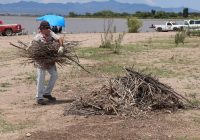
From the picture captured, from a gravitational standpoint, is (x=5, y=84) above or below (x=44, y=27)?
below

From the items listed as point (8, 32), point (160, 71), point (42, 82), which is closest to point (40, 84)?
point (42, 82)

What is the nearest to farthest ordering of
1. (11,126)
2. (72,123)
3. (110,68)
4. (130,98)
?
(11,126)
(72,123)
(130,98)
(110,68)

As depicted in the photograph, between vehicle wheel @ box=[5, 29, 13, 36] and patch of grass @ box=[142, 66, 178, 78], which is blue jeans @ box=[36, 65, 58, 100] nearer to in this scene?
patch of grass @ box=[142, 66, 178, 78]

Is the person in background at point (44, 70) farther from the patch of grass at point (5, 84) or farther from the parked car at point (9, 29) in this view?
the parked car at point (9, 29)

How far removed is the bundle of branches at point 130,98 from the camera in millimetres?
9500

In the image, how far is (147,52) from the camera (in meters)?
22.9

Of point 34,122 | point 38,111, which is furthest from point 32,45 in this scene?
point 34,122

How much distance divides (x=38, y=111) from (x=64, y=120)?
38.7 inches

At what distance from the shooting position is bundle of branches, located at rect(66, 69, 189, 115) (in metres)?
9.50

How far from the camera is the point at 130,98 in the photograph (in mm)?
9625

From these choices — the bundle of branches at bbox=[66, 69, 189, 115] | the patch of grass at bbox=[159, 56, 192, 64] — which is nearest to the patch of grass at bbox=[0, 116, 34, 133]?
the bundle of branches at bbox=[66, 69, 189, 115]

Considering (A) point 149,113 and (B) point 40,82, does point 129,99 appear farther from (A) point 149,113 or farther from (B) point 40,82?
(B) point 40,82

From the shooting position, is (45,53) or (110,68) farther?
(110,68)

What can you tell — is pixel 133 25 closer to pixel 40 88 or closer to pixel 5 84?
pixel 5 84
